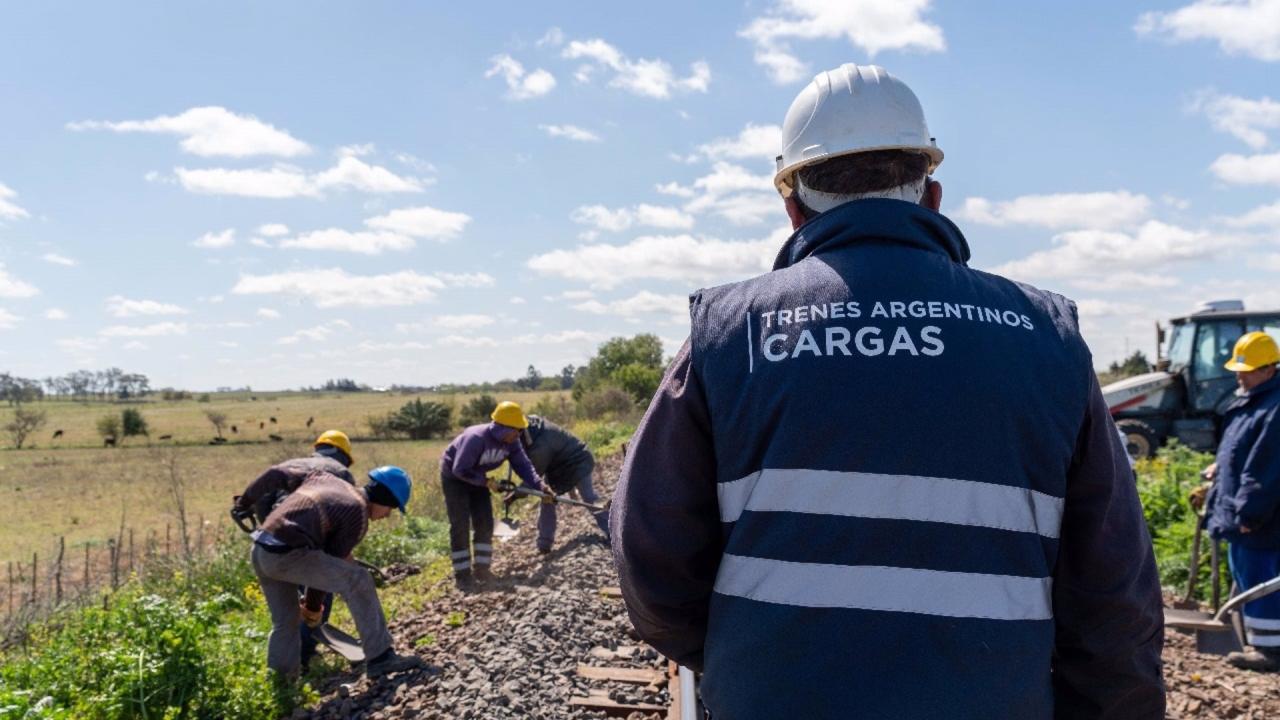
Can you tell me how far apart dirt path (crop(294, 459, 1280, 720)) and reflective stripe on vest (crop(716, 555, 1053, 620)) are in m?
2.55

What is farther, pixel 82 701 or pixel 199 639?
pixel 199 639

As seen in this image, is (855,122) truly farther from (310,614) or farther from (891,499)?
(310,614)

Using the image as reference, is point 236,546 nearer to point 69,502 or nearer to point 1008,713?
point 1008,713

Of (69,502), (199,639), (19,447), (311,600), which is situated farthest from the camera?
(19,447)

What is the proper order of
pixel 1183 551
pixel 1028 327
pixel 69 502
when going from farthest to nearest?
pixel 69 502
pixel 1183 551
pixel 1028 327

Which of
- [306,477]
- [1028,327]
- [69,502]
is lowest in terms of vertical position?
[69,502]

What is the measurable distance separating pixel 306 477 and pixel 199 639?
1521 mm

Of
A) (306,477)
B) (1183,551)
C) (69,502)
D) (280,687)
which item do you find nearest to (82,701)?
(280,687)

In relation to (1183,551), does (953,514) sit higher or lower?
higher

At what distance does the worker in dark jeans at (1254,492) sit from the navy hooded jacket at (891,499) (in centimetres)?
520

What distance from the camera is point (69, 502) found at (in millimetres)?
29281

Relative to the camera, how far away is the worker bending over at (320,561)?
636 cm

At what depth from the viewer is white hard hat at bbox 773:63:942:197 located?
6.55 ft

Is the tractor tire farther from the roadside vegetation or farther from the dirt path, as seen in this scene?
the roadside vegetation
